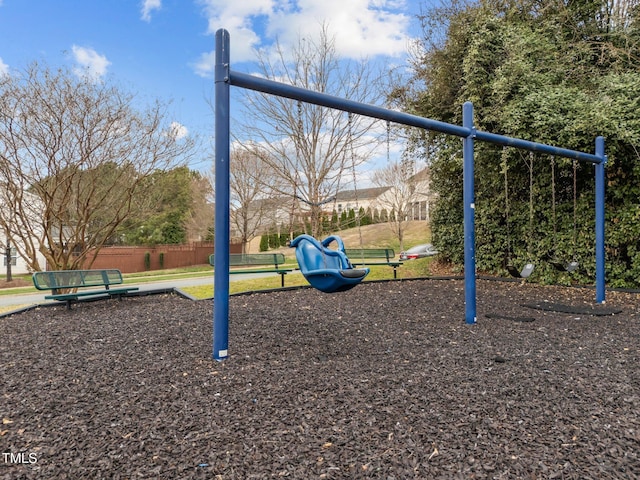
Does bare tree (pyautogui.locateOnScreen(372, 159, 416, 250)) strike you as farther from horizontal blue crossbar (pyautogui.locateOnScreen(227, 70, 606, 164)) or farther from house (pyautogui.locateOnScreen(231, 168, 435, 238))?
horizontal blue crossbar (pyautogui.locateOnScreen(227, 70, 606, 164))

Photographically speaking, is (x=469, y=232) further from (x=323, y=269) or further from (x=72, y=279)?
(x=72, y=279)

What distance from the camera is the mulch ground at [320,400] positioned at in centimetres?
215

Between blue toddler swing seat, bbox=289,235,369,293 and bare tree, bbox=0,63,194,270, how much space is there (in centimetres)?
605

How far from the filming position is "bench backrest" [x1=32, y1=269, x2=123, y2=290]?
6.52m

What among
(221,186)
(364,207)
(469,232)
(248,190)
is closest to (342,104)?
(221,186)

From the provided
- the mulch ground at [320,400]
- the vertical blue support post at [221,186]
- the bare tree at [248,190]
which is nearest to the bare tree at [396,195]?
the bare tree at [248,190]

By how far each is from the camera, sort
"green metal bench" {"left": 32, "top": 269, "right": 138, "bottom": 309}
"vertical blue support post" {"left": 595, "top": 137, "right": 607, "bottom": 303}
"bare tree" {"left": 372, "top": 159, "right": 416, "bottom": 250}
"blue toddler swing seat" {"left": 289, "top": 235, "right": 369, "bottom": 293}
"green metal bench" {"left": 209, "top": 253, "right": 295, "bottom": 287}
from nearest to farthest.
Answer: "blue toddler swing seat" {"left": 289, "top": 235, "right": 369, "bottom": 293}, "green metal bench" {"left": 32, "top": 269, "right": 138, "bottom": 309}, "vertical blue support post" {"left": 595, "top": 137, "right": 607, "bottom": 303}, "green metal bench" {"left": 209, "top": 253, "right": 295, "bottom": 287}, "bare tree" {"left": 372, "top": 159, "right": 416, "bottom": 250}

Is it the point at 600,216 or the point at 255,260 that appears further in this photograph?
the point at 255,260

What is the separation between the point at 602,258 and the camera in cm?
711

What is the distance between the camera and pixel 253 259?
9.59m

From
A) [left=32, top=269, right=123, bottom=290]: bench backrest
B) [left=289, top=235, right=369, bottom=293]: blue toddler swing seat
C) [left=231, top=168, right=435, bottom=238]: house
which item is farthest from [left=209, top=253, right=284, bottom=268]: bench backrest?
[left=231, top=168, right=435, bottom=238]: house

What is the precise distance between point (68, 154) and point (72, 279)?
3077 mm

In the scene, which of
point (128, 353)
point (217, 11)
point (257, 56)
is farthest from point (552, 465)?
point (257, 56)

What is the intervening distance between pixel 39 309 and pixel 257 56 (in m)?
8.08
